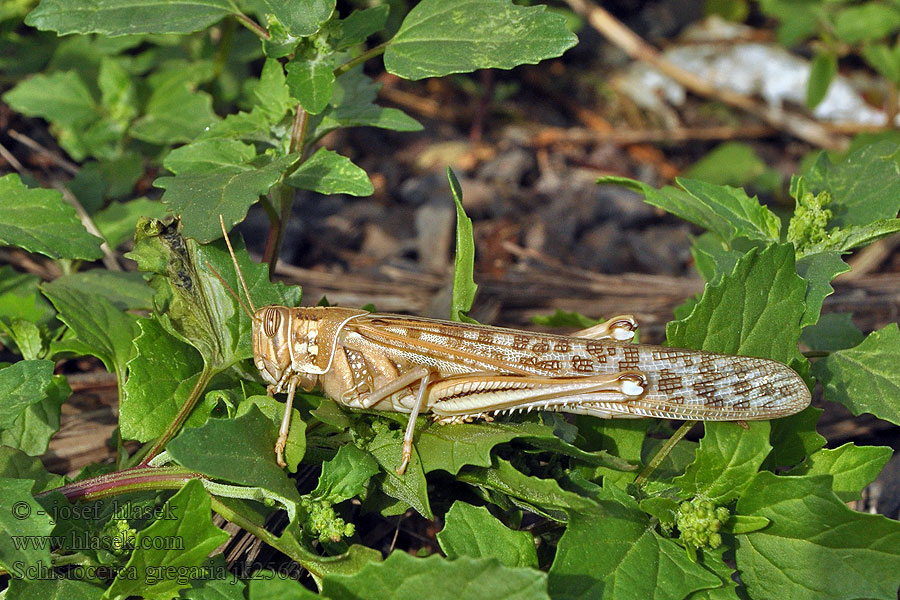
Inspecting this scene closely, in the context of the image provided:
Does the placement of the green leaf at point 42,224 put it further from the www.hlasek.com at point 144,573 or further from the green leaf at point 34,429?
the www.hlasek.com at point 144,573

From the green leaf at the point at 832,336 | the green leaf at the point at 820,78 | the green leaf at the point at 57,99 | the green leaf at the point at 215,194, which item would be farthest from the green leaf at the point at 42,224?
the green leaf at the point at 820,78

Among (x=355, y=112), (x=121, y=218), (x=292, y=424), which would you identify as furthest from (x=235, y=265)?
(x=121, y=218)

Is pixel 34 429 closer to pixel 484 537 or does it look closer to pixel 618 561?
pixel 484 537

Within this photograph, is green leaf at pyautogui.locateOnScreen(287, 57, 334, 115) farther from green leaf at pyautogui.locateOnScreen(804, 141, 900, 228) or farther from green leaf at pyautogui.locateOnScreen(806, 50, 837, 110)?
green leaf at pyautogui.locateOnScreen(806, 50, 837, 110)

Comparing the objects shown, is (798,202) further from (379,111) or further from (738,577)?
(379,111)

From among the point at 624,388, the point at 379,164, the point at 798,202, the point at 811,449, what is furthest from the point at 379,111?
the point at 379,164
